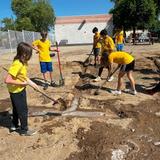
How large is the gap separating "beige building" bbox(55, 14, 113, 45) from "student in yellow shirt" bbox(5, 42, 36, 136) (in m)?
53.4

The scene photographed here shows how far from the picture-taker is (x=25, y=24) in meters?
61.5

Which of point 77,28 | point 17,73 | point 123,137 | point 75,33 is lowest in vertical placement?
point 75,33

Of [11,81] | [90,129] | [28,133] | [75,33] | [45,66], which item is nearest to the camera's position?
[11,81]

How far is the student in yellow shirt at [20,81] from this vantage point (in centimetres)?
554

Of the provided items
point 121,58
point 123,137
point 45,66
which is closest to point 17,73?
point 123,137

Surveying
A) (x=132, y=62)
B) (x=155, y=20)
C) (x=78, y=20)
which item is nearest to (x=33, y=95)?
(x=132, y=62)

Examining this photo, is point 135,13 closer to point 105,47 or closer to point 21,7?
point 21,7

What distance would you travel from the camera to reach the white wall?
59.9 m

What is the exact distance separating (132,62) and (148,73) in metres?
3.53

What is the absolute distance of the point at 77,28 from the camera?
199 ft

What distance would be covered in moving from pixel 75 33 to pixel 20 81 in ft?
183

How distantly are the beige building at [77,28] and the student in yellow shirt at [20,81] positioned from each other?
175 feet

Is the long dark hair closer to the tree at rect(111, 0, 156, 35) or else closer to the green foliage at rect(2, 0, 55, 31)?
the tree at rect(111, 0, 156, 35)

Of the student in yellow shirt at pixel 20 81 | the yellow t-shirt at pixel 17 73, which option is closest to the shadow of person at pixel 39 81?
the student in yellow shirt at pixel 20 81
